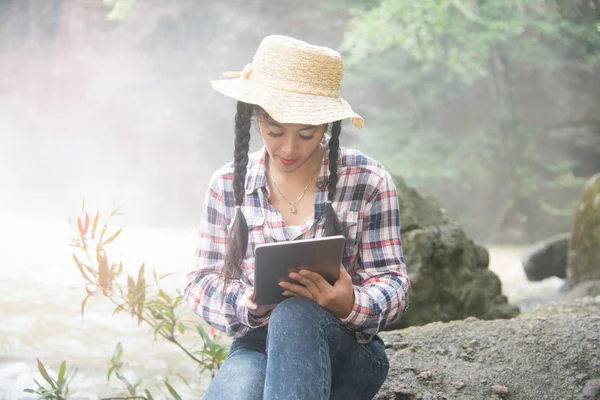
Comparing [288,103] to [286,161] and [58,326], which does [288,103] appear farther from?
[58,326]

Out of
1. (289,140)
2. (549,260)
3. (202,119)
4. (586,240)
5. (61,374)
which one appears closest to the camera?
(289,140)

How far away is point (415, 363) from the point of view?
2.22 meters

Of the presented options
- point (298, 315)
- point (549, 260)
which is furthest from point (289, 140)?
point (549, 260)

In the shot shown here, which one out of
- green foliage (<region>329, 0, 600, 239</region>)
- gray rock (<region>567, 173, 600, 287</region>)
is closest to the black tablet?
gray rock (<region>567, 173, 600, 287</region>)

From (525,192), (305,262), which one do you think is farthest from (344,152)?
(525,192)

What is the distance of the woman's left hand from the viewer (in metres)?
1.43

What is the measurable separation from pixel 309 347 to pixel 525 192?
8.61 meters

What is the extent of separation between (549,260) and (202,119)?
4515mm

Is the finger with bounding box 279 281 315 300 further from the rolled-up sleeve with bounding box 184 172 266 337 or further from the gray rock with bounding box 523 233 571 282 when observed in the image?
the gray rock with bounding box 523 233 571 282

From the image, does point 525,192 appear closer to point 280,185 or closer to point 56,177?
point 56,177

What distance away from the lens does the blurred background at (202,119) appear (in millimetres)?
4066

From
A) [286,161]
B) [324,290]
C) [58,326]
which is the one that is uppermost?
[286,161]

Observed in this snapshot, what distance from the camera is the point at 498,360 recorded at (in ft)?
7.30

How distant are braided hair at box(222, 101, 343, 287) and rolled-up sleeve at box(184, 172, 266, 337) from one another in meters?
0.04
